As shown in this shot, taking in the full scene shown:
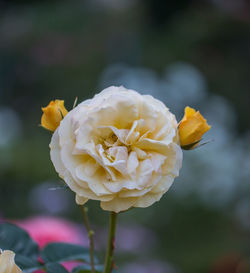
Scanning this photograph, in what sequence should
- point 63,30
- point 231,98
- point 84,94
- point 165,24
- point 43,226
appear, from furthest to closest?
1. point 63,30
2. point 165,24
3. point 84,94
4. point 231,98
5. point 43,226

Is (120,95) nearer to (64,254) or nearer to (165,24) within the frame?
(64,254)

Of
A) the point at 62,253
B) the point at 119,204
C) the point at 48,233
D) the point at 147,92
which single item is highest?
the point at 119,204

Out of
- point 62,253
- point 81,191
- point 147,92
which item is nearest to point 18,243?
point 62,253

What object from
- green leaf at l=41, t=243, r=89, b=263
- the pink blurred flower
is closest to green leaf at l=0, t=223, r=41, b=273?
green leaf at l=41, t=243, r=89, b=263

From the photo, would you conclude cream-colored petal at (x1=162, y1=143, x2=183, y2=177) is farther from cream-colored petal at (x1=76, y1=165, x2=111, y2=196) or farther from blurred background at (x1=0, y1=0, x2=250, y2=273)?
blurred background at (x1=0, y1=0, x2=250, y2=273)

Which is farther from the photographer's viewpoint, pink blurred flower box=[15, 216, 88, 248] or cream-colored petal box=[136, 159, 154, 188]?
pink blurred flower box=[15, 216, 88, 248]

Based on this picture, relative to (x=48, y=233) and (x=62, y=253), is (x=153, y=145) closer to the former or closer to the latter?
(x=62, y=253)

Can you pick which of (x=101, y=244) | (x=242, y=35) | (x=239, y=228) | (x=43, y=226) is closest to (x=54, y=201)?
(x=101, y=244)
